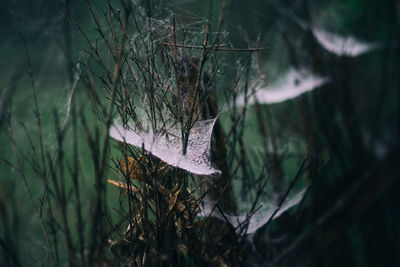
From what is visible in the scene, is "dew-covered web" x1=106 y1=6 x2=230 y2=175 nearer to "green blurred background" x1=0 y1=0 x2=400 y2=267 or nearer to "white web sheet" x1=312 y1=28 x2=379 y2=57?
"green blurred background" x1=0 y1=0 x2=400 y2=267

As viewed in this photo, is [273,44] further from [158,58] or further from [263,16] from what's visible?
[158,58]

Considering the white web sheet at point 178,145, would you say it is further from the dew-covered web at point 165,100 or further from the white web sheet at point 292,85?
the white web sheet at point 292,85

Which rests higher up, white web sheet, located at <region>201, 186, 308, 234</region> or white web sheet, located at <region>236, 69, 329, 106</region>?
white web sheet, located at <region>236, 69, 329, 106</region>

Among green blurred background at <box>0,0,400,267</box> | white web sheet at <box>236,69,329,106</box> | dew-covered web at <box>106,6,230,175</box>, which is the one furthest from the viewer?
white web sheet at <box>236,69,329,106</box>

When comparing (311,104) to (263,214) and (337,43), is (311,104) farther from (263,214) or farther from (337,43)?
(263,214)

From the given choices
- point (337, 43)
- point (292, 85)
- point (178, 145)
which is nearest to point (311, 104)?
point (292, 85)

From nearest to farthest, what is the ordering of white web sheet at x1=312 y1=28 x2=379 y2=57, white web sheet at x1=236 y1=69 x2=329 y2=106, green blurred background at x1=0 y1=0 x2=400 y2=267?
green blurred background at x1=0 y1=0 x2=400 y2=267 → white web sheet at x1=236 y1=69 x2=329 y2=106 → white web sheet at x1=312 y1=28 x2=379 y2=57

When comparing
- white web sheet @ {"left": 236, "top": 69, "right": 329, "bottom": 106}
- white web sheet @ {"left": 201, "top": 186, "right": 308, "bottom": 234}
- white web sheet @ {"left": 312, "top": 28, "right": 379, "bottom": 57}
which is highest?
white web sheet @ {"left": 312, "top": 28, "right": 379, "bottom": 57}

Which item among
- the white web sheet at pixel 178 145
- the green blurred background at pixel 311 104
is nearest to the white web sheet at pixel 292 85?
the green blurred background at pixel 311 104

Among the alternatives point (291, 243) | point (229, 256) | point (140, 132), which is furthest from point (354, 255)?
point (140, 132)

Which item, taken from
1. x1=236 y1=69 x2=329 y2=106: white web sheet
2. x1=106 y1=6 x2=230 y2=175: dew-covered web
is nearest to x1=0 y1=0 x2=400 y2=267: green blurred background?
x1=236 y1=69 x2=329 y2=106: white web sheet
